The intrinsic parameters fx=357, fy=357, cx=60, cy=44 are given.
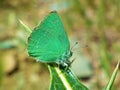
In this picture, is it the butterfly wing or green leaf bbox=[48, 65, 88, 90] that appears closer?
green leaf bbox=[48, 65, 88, 90]

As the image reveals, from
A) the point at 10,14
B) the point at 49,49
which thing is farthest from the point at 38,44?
the point at 10,14

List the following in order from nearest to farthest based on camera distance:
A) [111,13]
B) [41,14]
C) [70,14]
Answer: [111,13] → [70,14] → [41,14]

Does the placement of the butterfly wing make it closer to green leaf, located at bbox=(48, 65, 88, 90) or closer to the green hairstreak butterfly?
the green hairstreak butterfly

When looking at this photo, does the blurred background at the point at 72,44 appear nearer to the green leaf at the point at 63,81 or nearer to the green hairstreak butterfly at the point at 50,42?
the green hairstreak butterfly at the point at 50,42

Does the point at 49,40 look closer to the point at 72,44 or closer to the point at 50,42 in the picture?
the point at 50,42

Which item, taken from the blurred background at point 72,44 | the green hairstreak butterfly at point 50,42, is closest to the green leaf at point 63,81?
the green hairstreak butterfly at point 50,42

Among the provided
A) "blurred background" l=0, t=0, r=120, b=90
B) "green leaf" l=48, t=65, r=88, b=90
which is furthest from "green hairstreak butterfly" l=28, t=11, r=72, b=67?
"blurred background" l=0, t=0, r=120, b=90

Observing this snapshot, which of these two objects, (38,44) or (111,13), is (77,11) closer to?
(111,13)
